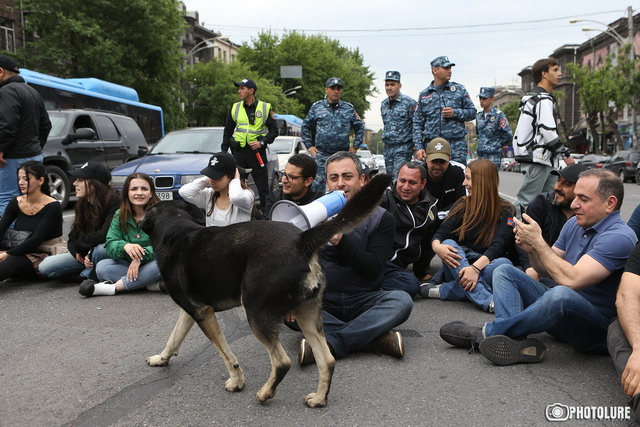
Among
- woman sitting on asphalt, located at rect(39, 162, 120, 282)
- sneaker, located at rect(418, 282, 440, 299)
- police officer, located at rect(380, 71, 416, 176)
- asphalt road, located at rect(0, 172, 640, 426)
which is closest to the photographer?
asphalt road, located at rect(0, 172, 640, 426)

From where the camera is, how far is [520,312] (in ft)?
12.3

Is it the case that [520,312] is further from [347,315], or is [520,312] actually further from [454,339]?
[347,315]

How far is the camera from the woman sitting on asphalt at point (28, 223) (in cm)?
622

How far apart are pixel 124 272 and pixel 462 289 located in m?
3.39

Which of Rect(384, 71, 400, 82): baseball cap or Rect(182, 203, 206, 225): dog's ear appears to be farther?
Rect(384, 71, 400, 82): baseball cap

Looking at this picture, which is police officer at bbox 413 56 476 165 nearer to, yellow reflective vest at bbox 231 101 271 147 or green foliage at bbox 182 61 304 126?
yellow reflective vest at bbox 231 101 271 147

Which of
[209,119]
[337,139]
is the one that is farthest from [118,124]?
[209,119]

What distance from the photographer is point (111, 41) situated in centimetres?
2673

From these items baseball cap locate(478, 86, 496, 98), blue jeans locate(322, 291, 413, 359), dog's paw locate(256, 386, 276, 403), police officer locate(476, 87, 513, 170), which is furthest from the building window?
dog's paw locate(256, 386, 276, 403)

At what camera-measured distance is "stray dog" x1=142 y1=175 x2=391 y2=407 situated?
2990mm

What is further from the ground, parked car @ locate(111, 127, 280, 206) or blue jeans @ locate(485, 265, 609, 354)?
parked car @ locate(111, 127, 280, 206)

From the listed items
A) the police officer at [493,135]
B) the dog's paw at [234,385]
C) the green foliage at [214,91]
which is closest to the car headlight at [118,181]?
the police officer at [493,135]

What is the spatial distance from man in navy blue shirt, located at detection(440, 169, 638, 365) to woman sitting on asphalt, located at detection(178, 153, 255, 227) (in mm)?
2506

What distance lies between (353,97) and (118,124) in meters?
51.5
